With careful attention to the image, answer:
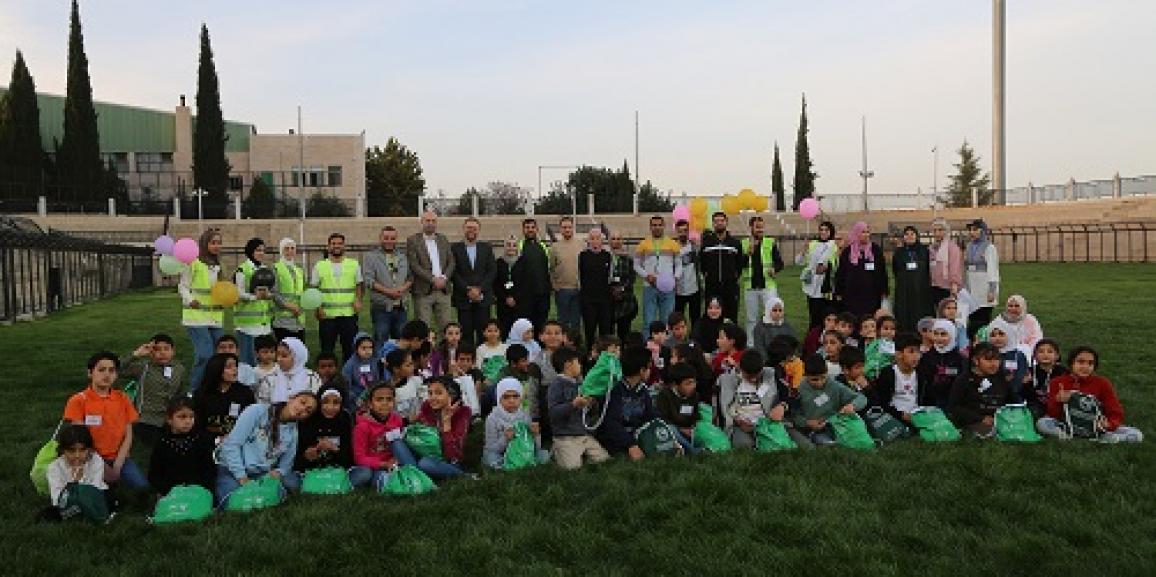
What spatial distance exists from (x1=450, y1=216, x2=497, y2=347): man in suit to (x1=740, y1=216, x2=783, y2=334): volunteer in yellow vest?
3058mm

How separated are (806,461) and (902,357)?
1841mm

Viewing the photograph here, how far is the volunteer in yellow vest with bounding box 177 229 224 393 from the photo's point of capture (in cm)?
957

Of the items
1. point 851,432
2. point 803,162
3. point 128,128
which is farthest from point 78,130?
point 851,432

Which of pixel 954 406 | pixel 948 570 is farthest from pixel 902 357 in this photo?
pixel 948 570

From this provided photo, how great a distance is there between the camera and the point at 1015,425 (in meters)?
7.54

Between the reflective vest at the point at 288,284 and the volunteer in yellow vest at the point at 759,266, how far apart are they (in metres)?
5.12

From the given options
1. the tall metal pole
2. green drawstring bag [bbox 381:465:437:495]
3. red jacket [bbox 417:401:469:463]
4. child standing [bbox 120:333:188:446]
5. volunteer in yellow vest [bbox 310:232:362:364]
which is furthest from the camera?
the tall metal pole

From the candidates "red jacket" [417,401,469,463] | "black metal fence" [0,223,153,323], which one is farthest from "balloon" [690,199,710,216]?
"black metal fence" [0,223,153,323]

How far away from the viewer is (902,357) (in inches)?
322

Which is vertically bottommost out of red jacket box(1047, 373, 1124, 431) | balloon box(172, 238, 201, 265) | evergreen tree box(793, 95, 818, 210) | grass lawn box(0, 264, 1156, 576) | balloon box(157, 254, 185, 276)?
grass lawn box(0, 264, 1156, 576)

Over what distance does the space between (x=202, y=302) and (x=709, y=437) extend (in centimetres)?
523

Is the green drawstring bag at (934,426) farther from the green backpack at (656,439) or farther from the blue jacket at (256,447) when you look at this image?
the blue jacket at (256,447)

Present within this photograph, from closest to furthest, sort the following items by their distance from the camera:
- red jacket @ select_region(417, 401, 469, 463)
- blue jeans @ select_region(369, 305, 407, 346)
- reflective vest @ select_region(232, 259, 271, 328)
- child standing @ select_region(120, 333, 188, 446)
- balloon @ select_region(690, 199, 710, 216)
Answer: red jacket @ select_region(417, 401, 469, 463)
child standing @ select_region(120, 333, 188, 446)
reflective vest @ select_region(232, 259, 271, 328)
blue jeans @ select_region(369, 305, 407, 346)
balloon @ select_region(690, 199, 710, 216)

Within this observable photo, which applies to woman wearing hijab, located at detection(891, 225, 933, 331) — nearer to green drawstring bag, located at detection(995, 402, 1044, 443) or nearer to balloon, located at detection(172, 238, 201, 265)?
green drawstring bag, located at detection(995, 402, 1044, 443)
